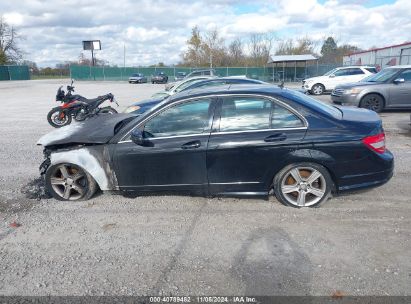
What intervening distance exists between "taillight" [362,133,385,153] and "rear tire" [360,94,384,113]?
24.0 feet

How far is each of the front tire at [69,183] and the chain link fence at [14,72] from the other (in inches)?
2198

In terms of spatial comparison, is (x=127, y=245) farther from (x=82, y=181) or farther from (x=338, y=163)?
(x=338, y=163)

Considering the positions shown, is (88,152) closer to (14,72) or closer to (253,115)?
(253,115)

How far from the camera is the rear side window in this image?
3.71 meters

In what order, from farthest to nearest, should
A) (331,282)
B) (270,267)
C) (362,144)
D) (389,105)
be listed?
(389,105), (362,144), (270,267), (331,282)

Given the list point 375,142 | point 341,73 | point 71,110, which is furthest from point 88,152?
point 341,73

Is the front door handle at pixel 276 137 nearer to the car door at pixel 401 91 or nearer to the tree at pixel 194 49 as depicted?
the car door at pixel 401 91

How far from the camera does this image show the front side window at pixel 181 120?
3.78 meters

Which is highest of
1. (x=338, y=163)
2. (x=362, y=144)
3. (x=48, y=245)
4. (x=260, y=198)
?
(x=362, y=144)

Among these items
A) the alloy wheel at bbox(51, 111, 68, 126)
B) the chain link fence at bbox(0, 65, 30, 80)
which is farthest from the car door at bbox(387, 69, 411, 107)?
the chain link fence at bbox(0, 65, 30, 80)

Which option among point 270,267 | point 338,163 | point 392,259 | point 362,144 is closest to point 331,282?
point 270,267

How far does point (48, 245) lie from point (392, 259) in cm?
341

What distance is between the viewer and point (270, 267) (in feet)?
9.27

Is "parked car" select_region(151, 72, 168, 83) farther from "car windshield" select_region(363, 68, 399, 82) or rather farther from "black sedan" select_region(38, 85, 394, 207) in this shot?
"black sedan" select_region(38, 85, 394, 207)
